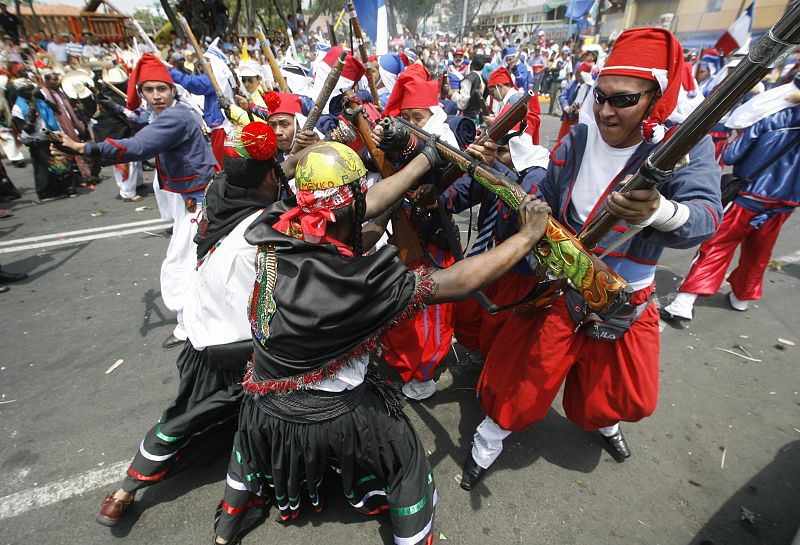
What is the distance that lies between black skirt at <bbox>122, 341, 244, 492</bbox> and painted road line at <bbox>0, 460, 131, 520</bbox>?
52 centimetres

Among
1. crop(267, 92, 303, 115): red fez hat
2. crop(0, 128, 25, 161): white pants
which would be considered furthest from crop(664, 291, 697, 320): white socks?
crop(0, 128, 25, 161): white pants

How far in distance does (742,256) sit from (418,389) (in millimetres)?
3676

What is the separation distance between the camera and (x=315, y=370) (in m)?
1.66

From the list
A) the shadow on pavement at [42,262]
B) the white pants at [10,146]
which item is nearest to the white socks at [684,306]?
the shadow on pavement at [42,262]

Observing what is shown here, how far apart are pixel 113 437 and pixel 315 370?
7.03 ft

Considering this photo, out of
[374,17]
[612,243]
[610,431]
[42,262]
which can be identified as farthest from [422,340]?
[42,262]

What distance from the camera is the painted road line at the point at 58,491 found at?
7.69 feet

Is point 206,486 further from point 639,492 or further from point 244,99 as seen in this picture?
point 244,99

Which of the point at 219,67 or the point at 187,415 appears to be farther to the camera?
the point at 219,67

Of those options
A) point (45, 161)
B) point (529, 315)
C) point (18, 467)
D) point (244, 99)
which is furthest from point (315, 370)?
point (45, 161)

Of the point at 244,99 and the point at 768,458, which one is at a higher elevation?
the point at 244,99

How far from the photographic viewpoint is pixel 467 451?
2.71 m

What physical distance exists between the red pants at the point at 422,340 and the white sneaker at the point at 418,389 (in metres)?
0.06

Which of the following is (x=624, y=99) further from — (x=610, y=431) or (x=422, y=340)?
(x=610, y=431)
